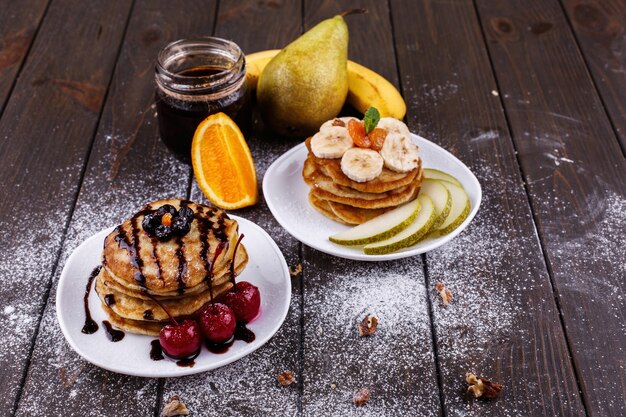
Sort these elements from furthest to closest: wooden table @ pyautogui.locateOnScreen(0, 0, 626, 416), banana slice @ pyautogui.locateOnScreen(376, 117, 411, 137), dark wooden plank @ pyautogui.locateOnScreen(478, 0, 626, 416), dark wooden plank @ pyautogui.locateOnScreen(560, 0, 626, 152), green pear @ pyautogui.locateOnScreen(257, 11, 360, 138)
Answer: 1. dark wooden plank @ pyautogui.locateOnScreen(560, 0, 626, 152)
2. green pear @ pyautogui.locateOnScreen(257, 11, 360, 138)
3. banana slice @ pyautogui.locateOnScreen(376, 117, 411, 137)
4. dark wooden plank @ pyautogui.locateOnScreen(478, 0, 626, 416)
5. wooden table @ pyautogui.locateOnScreen(0, 0, 626, 416)

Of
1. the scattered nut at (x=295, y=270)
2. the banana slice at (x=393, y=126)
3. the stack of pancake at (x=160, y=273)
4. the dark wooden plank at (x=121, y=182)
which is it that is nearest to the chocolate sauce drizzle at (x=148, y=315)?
the stack of pancake at (x=160, y=273)

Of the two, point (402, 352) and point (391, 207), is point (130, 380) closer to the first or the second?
point (402, 352)

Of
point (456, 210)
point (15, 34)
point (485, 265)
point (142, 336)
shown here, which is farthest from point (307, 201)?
point (15, 34)

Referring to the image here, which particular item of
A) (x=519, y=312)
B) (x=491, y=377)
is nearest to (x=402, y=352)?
(x=491, y=377)

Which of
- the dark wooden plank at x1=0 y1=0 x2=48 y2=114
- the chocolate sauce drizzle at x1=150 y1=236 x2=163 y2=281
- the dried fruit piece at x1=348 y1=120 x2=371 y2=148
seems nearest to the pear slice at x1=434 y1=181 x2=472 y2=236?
the dried fruit piece at x1=348 y1=120 x2=371 y2=148

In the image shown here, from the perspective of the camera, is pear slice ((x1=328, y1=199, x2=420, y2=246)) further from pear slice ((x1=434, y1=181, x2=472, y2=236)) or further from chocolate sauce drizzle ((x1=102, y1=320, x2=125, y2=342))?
chocolate sauce drizzle ((x1=102, y1=320, x2=125, y2=342))

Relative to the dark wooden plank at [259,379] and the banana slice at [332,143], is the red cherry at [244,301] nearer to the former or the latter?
the dark wooden plank at [259,379]
